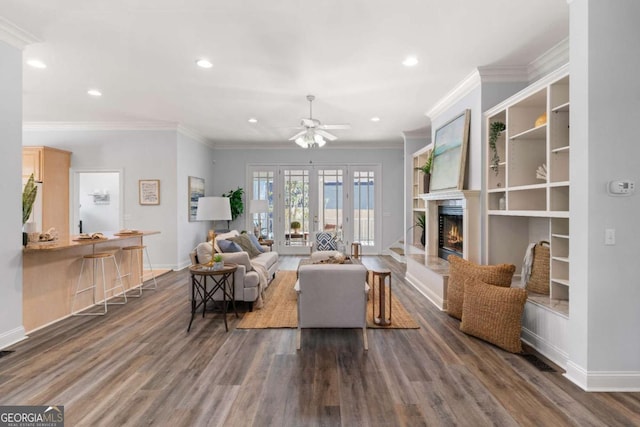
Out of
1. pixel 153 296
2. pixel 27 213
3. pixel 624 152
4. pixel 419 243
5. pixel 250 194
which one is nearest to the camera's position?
pixel 624 152

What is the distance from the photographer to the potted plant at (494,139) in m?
3.72

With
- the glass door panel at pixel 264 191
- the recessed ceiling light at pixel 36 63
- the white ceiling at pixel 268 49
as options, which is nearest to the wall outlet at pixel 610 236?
the white ceiling at pixel 268 49

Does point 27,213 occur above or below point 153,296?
above

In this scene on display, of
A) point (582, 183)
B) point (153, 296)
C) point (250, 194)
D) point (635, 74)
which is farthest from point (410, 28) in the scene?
point (250, 194)

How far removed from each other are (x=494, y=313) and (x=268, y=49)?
341 centimetres

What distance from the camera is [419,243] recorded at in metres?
7.04

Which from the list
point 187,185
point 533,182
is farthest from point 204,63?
point 533,182

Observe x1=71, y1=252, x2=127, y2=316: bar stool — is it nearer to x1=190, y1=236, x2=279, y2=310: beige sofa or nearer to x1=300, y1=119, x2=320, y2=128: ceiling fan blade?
x1=190, y1=236, x2=279, y2=310: beige sofa

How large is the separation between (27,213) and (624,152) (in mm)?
5481

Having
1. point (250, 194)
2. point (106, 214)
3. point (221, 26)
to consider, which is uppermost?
point (221, 26)

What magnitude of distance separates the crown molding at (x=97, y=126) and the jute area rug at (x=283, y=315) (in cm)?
396

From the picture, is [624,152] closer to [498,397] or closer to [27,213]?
[498,397]

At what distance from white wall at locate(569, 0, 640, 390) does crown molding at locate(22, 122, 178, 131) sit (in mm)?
6332

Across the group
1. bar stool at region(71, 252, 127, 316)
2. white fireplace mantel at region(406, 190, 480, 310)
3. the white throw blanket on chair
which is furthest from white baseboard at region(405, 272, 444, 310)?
bar stool at region(71, 252, 127, 316)
